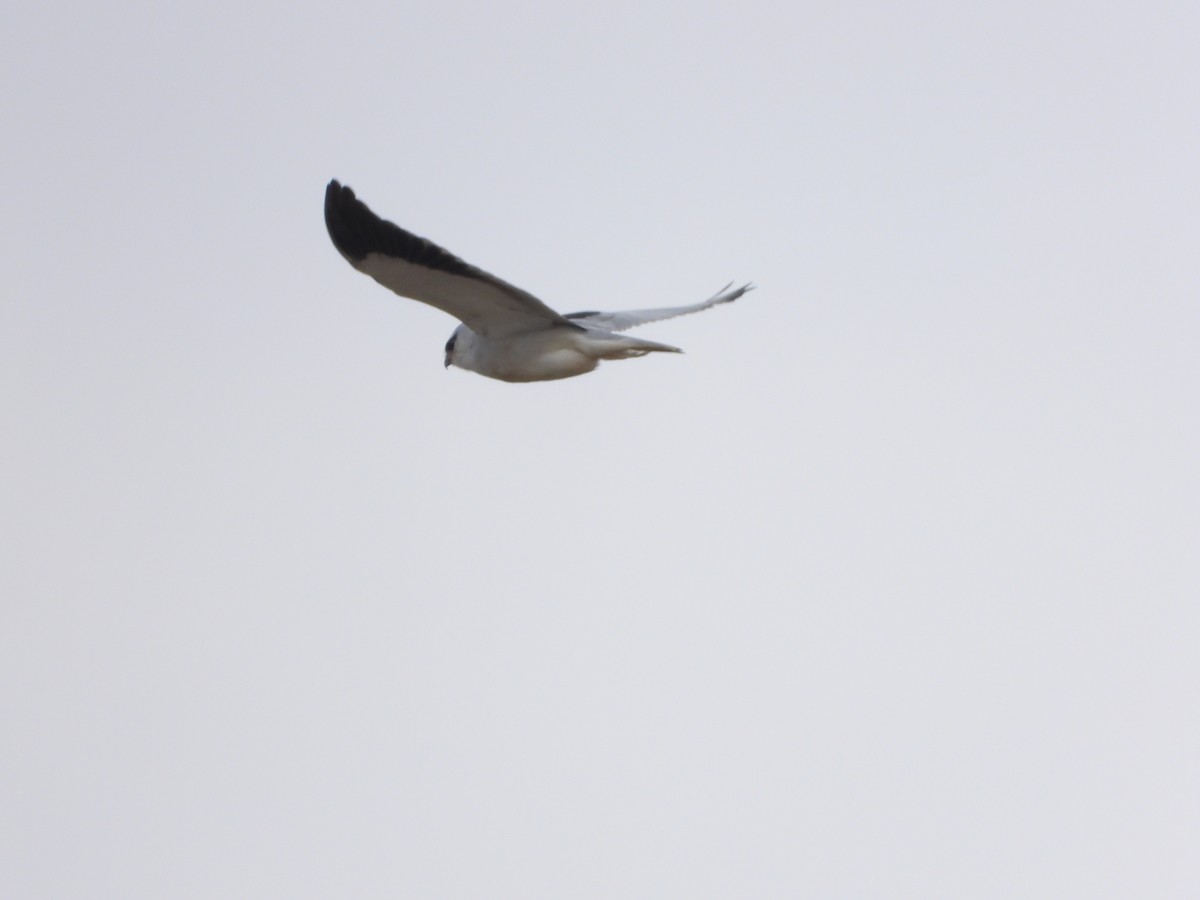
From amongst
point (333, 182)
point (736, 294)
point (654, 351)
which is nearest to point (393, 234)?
point (333, 182)

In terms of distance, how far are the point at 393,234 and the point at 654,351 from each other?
1.81 metres

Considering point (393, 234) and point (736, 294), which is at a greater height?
point (736, 294)

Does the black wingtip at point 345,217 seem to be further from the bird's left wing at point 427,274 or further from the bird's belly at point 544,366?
the bird's belly at point 544,366

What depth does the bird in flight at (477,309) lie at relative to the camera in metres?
12.5

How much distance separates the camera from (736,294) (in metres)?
16.3

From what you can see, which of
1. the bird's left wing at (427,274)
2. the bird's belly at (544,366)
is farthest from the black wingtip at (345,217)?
the bird's belly at (544,366)

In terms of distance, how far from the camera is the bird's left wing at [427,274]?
40.9ft

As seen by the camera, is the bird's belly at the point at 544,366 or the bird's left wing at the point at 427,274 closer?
the bird's left wing at the point at 427,274

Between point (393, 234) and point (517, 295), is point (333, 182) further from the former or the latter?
point (517, 295)

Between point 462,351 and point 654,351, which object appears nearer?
point 654,351

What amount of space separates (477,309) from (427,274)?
689 mm

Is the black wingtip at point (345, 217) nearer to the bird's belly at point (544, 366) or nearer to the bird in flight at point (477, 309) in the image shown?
the bird in flight at point (477, 309)

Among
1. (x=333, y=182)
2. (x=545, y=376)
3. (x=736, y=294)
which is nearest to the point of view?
(x=333, y=182)

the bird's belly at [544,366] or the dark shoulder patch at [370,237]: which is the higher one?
the dark shoulder patch at [370,237]
